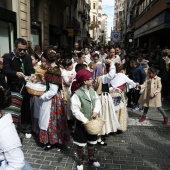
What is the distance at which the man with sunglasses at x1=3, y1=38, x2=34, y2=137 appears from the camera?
14.7 ft

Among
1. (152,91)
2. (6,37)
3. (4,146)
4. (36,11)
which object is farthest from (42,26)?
(4,146)

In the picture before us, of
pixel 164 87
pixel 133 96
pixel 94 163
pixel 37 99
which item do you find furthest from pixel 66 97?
pixel 164 87

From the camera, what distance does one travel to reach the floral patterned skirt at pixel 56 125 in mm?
4262

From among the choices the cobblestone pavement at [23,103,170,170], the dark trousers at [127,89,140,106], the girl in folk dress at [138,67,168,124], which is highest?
the girl in folk dress at [138,67,168,124]

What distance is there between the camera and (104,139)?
16.2 ft

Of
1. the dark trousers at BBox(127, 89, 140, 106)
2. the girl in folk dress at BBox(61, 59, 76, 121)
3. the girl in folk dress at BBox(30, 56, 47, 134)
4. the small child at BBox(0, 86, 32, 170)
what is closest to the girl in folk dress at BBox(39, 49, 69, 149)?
the girl in folk dress at BBox(30, 56, 47, 134)

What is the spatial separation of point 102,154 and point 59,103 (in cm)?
128

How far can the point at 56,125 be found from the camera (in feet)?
14.1

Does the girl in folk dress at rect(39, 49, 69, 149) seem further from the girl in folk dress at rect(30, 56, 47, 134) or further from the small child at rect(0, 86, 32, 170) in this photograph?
the small child at rect(0, 86, 32, 170)

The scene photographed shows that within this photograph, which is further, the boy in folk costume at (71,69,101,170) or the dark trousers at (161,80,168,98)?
the dark trousers at (161,80,168,98)

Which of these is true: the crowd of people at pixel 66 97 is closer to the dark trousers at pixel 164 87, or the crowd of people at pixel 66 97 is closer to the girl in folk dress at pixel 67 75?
the girl in folk dress at pixel 67 75

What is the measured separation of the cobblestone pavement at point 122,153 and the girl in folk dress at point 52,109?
287mm

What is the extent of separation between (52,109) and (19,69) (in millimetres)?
1208

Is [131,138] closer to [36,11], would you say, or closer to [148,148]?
[148,148]
